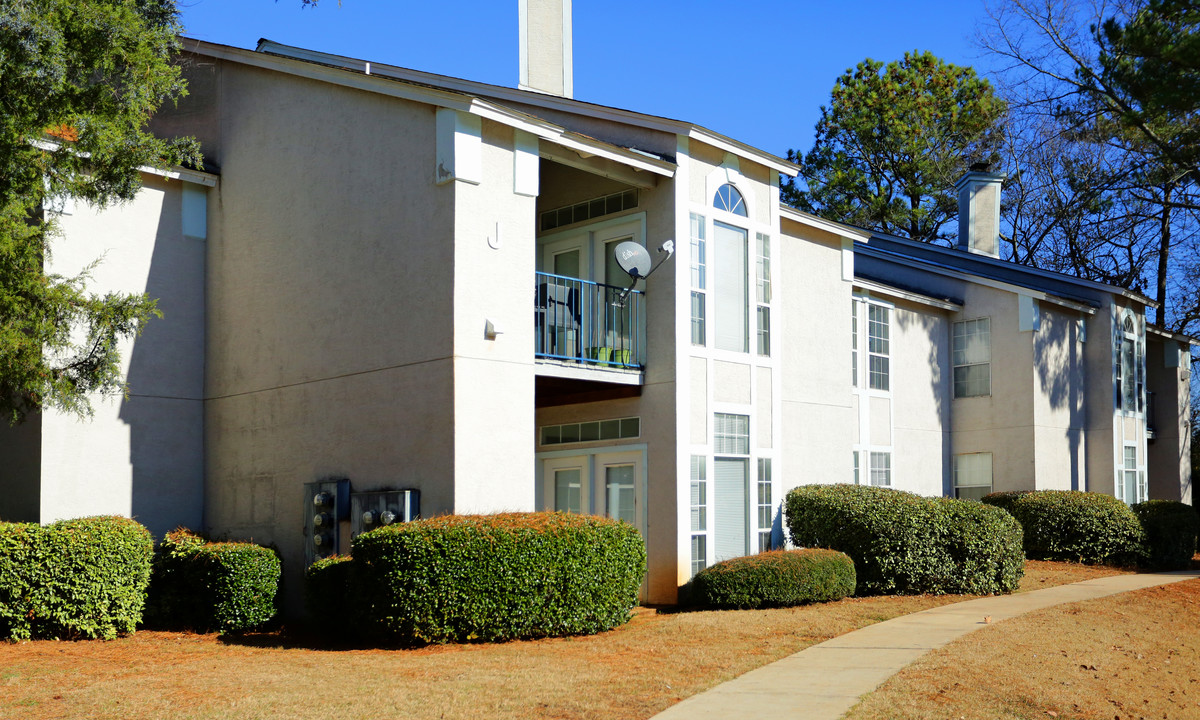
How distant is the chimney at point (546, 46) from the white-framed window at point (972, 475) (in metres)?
11.4

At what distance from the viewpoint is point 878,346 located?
21.1 meters

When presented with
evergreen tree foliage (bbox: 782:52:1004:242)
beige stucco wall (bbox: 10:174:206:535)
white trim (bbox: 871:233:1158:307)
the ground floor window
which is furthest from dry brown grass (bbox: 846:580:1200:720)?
evergreen tree foliage (bbox: 782:52:1004:242)

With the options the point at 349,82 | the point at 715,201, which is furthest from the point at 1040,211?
the point at 349,82

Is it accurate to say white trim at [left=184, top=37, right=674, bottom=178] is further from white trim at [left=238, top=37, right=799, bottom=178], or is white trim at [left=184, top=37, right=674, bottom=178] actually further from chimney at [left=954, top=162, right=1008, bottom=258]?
chimney at [left=954, top=162, right=1008, bottom=258]

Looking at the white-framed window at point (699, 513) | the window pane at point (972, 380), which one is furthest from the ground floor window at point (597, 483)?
the window pane at point (972, 380)

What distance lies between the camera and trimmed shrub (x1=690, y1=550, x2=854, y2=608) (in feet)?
44.7

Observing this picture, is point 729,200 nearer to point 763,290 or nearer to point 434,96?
point 763,290

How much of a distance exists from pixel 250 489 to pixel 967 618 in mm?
9159

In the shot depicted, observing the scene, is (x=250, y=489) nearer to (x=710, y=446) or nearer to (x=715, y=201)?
(x=710, y=446)

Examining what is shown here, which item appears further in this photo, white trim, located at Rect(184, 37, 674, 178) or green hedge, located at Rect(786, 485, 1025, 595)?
green hedge, located at Rect(786, 485, 1025, 595)

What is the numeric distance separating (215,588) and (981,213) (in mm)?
21693

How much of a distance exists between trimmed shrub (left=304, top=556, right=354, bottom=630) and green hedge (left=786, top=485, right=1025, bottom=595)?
22.3 feet

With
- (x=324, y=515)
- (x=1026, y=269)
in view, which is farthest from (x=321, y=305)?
A: (x=1026, y=269)

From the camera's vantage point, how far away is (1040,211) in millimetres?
38312
